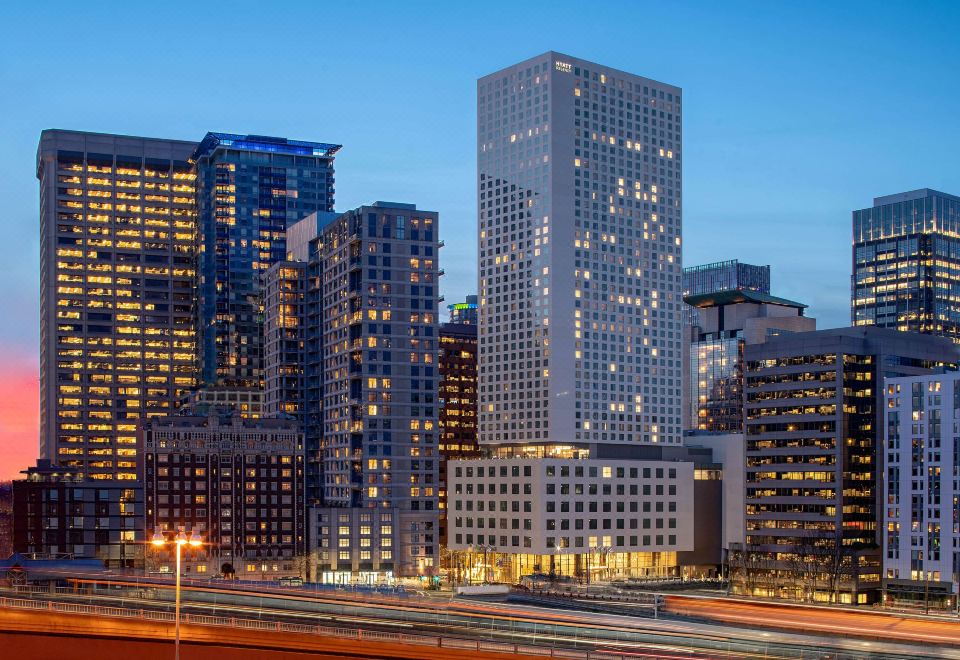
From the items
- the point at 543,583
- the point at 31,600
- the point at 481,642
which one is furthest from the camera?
the point at 543,583

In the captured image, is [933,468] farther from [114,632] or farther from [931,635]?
[114,632]

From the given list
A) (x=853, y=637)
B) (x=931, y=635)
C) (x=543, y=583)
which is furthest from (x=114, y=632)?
(x=543, y=583)

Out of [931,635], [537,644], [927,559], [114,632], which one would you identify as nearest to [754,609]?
[931,635]

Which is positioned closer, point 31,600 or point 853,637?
point 853,637

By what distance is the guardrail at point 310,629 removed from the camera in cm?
8250

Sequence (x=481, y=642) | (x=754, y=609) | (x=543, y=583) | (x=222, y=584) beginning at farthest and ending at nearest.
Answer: (x=543, y=583)
(x=222, y=584)
(x=754, y=609)
(x=481, y=642)

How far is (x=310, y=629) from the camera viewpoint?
9569 centimetres

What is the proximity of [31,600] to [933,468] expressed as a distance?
145 metres

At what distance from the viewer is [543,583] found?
640 ft

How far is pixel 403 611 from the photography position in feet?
356

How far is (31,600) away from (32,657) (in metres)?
8.92

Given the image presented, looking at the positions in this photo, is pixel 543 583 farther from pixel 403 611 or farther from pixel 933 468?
pixel 403 611

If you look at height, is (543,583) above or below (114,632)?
below

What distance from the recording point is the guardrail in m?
82.5
